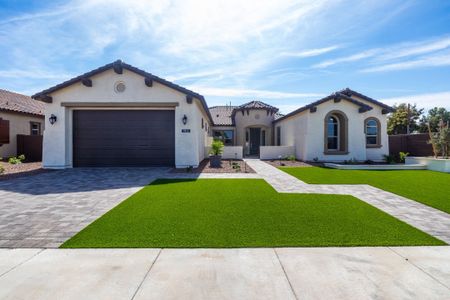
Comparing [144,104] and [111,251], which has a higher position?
[144,104]

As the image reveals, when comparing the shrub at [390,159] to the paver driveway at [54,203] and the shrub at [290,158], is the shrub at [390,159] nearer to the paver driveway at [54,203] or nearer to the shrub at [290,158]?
the shrub at [290,158]

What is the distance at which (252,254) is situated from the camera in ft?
11.3

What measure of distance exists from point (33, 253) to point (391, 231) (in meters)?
5.77

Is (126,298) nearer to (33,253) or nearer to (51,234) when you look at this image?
(33,253)

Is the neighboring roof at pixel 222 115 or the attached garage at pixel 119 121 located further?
the neighboring roof at pixel 222 115

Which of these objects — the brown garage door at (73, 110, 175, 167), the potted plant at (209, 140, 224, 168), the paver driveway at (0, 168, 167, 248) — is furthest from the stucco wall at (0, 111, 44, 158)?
the potted plant at (209, 140, 224, 168)

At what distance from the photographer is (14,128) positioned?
56.2ft

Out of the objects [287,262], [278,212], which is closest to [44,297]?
[287,262]

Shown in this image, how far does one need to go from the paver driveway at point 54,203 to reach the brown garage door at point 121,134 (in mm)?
2573

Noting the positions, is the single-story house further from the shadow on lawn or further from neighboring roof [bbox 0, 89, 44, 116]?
neighboring roof [bbox 0, 89, 44, 116]

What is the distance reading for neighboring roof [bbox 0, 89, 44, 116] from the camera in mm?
17081

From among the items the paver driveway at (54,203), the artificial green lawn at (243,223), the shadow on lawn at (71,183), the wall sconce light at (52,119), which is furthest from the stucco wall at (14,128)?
the artificial green lawn at (243,223)

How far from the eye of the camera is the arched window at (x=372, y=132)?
17984mm

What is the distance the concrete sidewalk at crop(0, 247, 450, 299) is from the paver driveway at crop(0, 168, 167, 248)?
2.12ft
